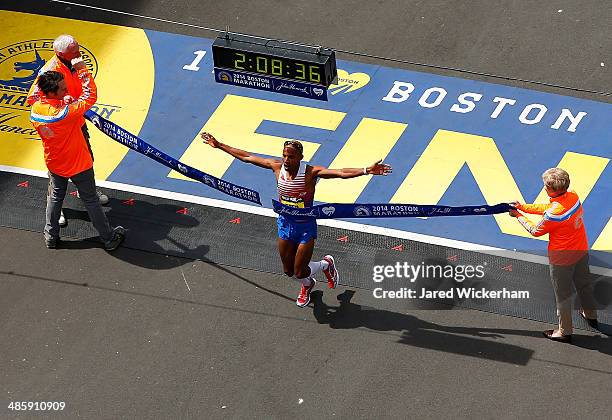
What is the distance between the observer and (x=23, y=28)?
17844mm

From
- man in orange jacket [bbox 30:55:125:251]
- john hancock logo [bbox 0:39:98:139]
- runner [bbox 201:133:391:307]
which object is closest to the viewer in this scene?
runner [bbox 201:133:391:307]

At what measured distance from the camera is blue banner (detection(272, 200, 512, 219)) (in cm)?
1188

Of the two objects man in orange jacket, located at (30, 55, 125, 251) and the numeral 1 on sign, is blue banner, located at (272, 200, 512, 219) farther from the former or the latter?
the numeral 1 on sign

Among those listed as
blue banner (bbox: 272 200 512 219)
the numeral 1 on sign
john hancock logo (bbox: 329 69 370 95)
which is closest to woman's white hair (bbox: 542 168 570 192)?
blue banner (bbox: 272 200 512 219)

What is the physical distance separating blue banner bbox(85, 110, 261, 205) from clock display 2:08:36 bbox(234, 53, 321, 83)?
4.91 feet

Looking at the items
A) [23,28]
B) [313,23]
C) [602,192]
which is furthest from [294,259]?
[23,28]

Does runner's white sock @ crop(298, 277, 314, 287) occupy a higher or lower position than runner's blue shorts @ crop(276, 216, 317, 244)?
lower

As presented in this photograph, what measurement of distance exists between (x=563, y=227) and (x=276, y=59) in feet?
13.8

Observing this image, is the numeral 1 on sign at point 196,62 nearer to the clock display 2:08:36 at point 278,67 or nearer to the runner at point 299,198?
the clock display 2:08:36 at point 278,67

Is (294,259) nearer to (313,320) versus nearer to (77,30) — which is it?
(313,320)

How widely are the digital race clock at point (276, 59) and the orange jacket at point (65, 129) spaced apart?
1772 mm

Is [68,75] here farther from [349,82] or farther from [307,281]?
[349,82]

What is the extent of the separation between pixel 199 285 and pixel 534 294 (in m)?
4.09

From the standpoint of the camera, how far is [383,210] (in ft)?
39.7
